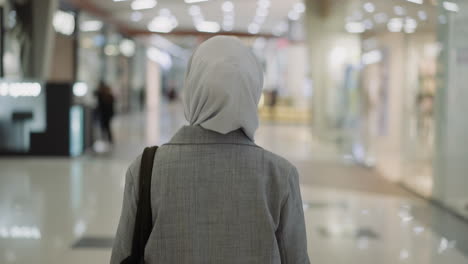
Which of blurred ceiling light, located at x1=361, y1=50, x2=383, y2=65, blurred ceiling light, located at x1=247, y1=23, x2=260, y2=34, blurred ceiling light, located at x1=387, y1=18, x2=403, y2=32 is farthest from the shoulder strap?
blurred ceiling light, located at x1=247, y1=23, x2=260, y2=34

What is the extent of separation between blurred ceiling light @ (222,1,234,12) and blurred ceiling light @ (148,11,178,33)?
2.43 meters

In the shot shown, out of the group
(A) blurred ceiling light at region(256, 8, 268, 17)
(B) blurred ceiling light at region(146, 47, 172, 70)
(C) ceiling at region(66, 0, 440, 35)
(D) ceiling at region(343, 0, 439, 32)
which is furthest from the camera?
(B) blurred ceiling light at region(146, 47, 172, 70)

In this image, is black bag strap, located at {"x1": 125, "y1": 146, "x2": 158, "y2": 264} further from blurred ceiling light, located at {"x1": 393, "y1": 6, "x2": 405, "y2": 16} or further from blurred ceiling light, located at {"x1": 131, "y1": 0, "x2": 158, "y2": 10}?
blurred ceiling light, located at {"x1": 131, "y1": 0, "x2": 158, "y2": 10}

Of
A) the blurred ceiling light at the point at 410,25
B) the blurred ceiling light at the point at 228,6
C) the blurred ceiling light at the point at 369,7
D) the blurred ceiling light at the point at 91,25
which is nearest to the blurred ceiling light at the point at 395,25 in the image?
the blurred ceiling light at the point at 410,25

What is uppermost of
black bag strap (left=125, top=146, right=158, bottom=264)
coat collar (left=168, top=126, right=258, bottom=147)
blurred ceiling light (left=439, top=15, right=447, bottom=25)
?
blurred ceiling light (left=439, top=15, right=447, bottom=25)

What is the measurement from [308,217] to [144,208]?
480 cm

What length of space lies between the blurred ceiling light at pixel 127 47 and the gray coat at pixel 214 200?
87.8 ft

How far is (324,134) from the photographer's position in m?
16.3

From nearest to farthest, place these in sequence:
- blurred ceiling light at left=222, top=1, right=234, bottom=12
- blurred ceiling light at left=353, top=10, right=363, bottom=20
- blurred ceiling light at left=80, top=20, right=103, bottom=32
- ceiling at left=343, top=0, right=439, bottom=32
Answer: ceiling at left=343, top=0, right=439, bottom=32 < blurred ceiling light at left=353, top=10, right=363, bottom=20 < blurred ceiling light at left=80, top=20, right=103, bottom=32 < blurred ceiling light at left=222, top=1, right=234, bottom=12

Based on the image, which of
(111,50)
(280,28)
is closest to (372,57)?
(111,50)

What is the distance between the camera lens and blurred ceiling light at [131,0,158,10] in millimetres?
19125

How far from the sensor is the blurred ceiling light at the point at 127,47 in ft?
91.7

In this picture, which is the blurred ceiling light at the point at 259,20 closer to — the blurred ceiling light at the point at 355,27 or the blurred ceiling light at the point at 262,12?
the blurred ceiling light at the point at 262,12

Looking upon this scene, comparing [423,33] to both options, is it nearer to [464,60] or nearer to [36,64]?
[464,60]
